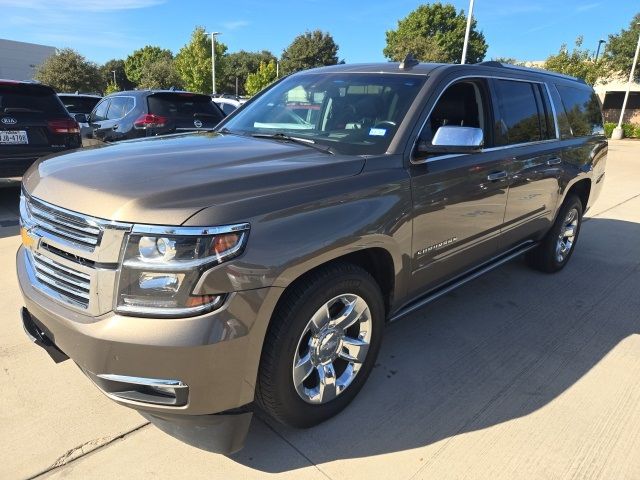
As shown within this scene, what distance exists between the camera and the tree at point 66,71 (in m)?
41.2

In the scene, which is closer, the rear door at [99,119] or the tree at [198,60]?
the rear door at [99,119]

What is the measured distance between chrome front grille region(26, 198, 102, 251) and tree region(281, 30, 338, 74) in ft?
216

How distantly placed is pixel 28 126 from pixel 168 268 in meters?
5.94

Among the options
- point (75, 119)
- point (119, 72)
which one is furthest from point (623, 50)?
point (119, 72)

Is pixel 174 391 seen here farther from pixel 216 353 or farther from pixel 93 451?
pixel 93 451

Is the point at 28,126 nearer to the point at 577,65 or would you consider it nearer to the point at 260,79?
the point at 577,65

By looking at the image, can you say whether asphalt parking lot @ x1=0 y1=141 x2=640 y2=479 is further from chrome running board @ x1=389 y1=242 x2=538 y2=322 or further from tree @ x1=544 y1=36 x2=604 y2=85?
tree @ x1=544 y1=36 x2=604 y2=85

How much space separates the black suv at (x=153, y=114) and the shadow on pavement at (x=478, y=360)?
5.77m

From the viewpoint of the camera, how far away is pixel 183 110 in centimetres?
869

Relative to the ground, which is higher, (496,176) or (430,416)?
(496,176)

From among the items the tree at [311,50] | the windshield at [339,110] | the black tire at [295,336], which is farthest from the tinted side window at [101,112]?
the tree at [311,50]

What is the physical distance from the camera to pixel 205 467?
2295 mm

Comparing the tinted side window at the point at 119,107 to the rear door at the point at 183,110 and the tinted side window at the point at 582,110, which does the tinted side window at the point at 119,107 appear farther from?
the tinted side window at the point at 582,110

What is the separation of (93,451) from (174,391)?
30.8 inches
